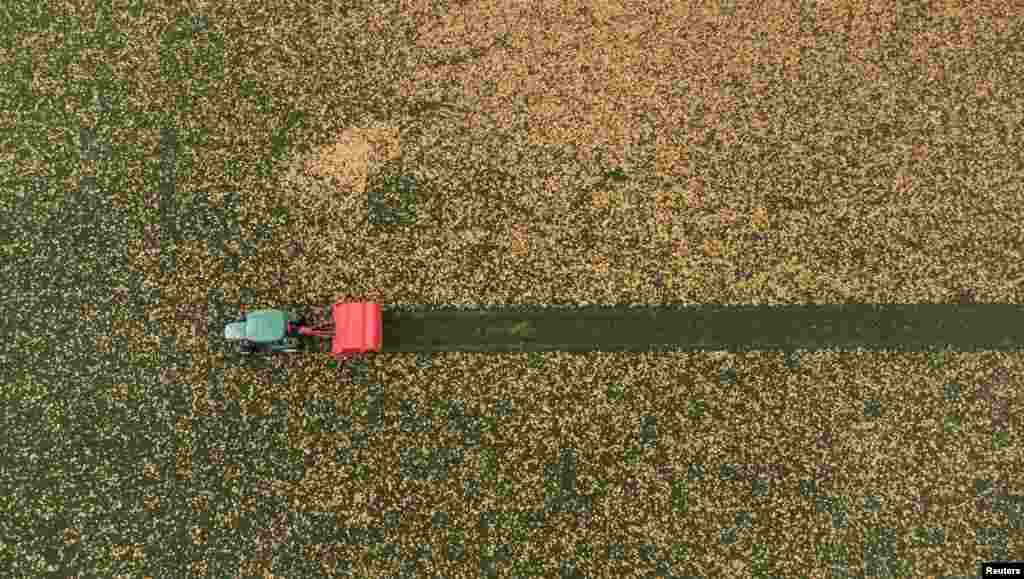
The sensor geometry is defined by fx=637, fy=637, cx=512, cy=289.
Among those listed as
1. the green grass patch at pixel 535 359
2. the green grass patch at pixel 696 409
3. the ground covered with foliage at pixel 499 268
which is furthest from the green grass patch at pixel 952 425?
the green grass patch at pixel 535 359

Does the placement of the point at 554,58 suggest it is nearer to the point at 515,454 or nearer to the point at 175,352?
the point at 515,454

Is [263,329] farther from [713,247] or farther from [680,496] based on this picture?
[713,247]

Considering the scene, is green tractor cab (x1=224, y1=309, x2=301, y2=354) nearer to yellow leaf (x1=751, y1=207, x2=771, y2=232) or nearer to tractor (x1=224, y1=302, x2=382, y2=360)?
tractor (x1=224, y1=302, x2=382, y2=360)

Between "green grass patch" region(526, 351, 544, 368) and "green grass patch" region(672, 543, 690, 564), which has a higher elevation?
"green grass patch" region(526, 351, 544, 368)

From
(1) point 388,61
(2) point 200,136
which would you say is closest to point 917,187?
(1) point 388,61

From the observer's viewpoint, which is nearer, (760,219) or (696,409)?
(696,409)

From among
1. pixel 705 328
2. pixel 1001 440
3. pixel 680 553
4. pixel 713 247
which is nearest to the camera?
pixel 680 553

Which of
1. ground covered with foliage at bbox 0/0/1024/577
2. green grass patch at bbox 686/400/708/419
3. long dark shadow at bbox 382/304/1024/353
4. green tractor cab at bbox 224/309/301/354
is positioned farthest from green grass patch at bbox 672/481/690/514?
green tractor cab at bbox 224/309/301/354

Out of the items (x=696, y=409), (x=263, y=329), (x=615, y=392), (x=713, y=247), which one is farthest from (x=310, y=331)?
(x=713, y=247)
